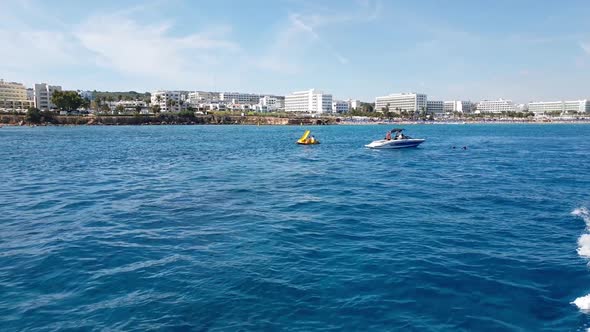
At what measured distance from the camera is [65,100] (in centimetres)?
16850

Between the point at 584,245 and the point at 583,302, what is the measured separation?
613 centimetres

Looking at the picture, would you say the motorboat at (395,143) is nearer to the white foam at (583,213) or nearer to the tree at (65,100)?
the white foam at (583,213)

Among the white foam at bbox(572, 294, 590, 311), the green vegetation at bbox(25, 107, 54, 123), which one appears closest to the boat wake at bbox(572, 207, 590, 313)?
the white foam at bbox(572, 294, 590, 311)

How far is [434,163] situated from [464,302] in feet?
117

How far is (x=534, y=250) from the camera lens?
50.7ft

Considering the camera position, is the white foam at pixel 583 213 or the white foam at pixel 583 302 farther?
the white foam at pixel 583 213

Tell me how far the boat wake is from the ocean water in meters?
0.06

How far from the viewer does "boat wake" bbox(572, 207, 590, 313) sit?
35.7 feet

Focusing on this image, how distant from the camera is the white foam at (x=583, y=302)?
10734 mm

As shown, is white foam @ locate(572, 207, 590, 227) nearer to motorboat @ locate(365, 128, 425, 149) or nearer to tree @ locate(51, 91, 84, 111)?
motorboat @ locate(365, 128, 425, 149)

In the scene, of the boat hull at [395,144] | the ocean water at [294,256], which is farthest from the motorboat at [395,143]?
the ocean water at [294,256]

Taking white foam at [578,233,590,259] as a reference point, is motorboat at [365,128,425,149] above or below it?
above

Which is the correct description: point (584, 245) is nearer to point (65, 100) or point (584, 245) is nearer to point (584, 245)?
point (584, 245)

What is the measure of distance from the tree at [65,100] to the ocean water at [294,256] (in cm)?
15771
